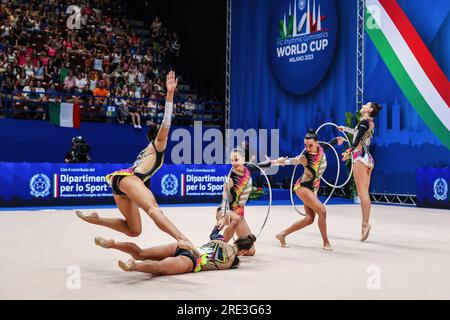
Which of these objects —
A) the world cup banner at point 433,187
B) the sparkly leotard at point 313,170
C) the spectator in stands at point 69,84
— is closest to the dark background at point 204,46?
the spectator in stands at point 69,84

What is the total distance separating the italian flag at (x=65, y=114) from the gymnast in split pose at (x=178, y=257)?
1291cm

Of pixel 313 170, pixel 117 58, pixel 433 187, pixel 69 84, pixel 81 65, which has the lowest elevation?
pixel 433 187

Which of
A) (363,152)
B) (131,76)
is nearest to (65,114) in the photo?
(131,76)

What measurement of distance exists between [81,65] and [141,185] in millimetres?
15845

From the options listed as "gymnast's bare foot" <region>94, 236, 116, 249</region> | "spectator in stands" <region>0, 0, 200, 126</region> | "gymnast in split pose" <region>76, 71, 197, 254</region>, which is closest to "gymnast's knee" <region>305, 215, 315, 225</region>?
"gymnast in split pose" <region>76, 71, 197, 254</region>

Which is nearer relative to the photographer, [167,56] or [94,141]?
[94,141]

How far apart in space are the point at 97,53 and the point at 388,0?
10.0 m

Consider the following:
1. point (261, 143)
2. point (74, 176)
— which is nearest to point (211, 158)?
point (261, 143)

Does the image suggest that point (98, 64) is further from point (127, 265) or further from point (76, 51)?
point (127, 265)

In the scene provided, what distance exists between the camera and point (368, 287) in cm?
540

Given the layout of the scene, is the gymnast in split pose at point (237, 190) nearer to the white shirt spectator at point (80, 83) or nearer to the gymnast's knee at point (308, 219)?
the gymnast's knee at point (308, 219)

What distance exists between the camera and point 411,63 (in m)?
16.7

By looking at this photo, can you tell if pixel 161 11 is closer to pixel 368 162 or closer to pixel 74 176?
pixel 74 176
